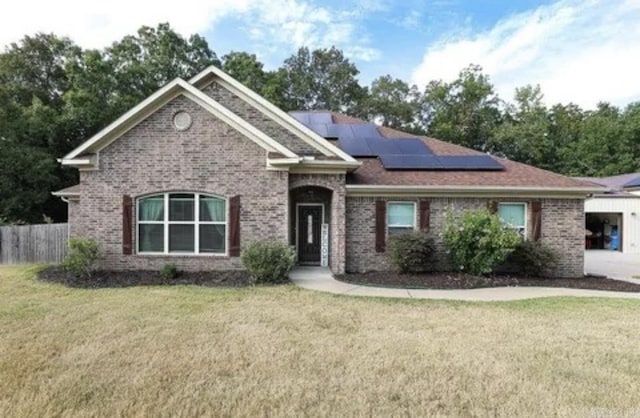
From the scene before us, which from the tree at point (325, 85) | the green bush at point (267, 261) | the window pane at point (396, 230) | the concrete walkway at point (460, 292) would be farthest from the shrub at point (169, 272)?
the tree at point (325, 85)

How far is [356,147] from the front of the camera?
1347 cm

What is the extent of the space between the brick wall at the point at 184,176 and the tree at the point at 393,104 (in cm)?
2600

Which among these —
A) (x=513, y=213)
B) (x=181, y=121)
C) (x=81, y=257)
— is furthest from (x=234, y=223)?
(x=513, y=213)

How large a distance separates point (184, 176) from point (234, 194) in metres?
1.48

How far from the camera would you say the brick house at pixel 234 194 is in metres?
10.3

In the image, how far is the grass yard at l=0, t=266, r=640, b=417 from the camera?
11.7 ft

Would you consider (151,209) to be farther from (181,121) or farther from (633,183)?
(633,183)

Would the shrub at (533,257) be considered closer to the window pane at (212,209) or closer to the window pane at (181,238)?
the window pane at (212,209)

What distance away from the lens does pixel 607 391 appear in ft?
12.7

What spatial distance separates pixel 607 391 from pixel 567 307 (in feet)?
13.5

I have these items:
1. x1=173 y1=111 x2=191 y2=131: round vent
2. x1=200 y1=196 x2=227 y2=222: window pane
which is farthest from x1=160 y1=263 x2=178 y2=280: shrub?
x1=173 y1=111 x2=191 y2=131: round vent

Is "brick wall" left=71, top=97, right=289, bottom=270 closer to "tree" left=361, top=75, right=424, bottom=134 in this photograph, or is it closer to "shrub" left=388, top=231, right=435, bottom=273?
"shrub" left=388, top=231, right=435, bottom=273

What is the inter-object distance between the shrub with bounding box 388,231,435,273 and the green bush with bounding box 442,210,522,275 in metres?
0.62

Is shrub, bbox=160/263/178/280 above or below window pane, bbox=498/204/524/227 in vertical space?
below
